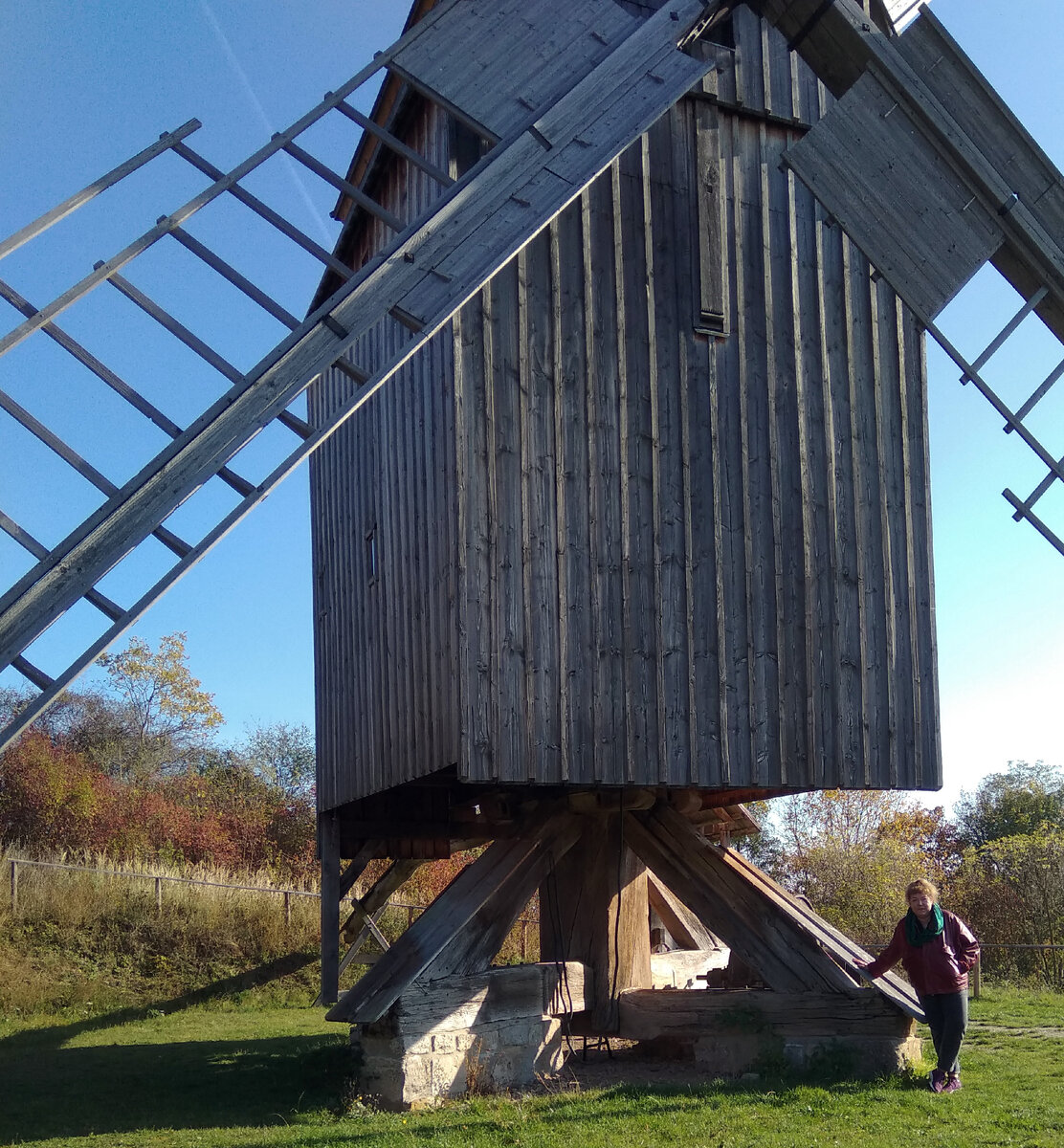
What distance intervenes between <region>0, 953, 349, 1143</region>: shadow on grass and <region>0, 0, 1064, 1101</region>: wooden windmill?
3.88ft

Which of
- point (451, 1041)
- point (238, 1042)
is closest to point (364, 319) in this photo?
point (451, 1041)

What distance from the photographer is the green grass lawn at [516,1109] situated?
752 cm

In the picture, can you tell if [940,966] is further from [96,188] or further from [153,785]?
[153,785]

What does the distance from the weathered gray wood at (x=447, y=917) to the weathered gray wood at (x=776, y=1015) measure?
1.69 metres

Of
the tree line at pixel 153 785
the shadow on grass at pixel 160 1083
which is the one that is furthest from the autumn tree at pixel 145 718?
the shadow on grass at pixel 160 1083

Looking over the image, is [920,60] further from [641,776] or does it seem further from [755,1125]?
[755,1125]

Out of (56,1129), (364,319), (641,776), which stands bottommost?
(56,1129)

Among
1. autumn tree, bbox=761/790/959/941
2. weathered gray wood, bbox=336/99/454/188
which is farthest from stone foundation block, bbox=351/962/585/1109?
autumn tree, bbox=761/790/959/941

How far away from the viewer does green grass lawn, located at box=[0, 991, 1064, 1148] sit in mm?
7523

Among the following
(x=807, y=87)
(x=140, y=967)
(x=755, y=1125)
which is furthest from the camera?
(x=140, y=967)

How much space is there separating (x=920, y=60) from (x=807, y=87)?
2.70m

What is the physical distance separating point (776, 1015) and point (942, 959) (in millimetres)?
1639

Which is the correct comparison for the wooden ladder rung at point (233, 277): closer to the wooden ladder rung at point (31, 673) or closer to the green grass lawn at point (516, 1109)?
the wooden ladder rung at point (31, 673)

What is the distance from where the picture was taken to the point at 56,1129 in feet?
28.9
